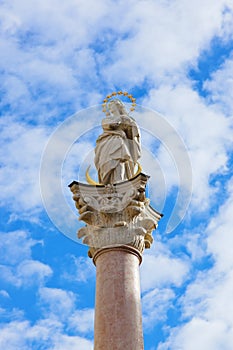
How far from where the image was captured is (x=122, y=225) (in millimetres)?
16750

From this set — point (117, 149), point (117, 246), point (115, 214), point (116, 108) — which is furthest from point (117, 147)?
point (117, 246)

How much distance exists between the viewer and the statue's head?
21.4m

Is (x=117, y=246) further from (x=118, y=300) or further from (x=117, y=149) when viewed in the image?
(x=117, y=149)

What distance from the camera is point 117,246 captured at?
1627 cm

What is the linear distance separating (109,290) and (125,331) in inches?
52.6

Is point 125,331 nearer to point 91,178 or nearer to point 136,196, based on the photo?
point 136,196

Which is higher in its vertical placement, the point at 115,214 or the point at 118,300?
the point at 115,214

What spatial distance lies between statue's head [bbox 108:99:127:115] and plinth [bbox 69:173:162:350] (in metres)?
4.30

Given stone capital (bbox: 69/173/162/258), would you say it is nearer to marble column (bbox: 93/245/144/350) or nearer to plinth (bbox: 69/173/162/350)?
plinth (bbox: 69/173/162/350)

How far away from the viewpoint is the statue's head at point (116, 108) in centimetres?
2136

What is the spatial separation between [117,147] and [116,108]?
8.10 feet

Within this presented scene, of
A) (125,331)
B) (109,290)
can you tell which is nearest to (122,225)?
(109,290)

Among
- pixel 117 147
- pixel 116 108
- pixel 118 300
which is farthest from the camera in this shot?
pixel 116 108

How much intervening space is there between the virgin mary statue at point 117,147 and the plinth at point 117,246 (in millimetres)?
1212
